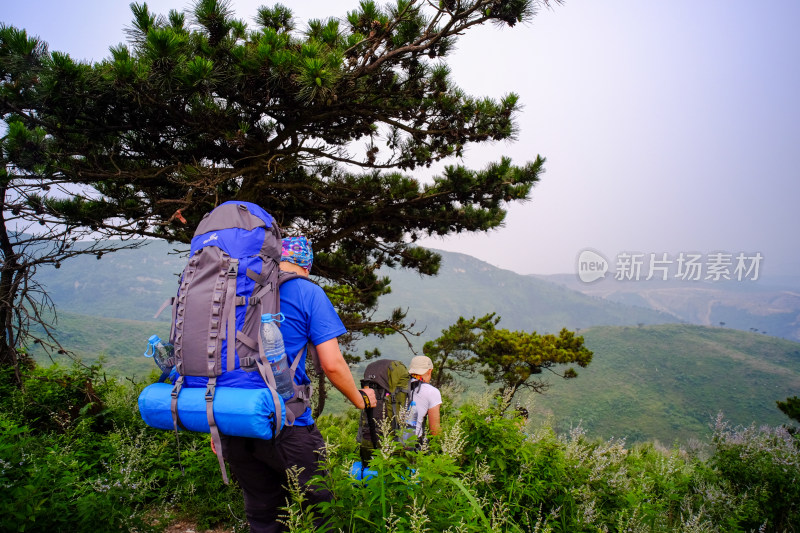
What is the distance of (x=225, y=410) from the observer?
2092mm

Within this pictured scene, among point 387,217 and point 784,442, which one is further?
point 387,217

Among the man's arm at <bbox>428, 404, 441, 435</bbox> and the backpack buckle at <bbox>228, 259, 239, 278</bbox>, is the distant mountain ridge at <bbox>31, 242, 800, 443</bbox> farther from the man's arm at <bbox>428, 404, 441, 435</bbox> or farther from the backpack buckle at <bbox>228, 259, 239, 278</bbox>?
the backpack buckle at <bbox>228, 259, 239, 278</bbox>

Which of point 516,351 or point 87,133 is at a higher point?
point 87,133

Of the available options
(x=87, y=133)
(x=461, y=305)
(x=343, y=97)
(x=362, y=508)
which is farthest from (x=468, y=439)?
(x=461, y=305)

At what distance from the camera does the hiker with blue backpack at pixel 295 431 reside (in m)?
2.36

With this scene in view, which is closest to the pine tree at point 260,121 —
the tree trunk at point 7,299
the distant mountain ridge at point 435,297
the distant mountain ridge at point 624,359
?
the tree trunk at point 7,299

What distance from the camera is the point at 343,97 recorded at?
514 centimetres

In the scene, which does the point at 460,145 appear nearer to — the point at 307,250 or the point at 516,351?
the point at 307,250

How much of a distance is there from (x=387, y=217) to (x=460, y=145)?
1.68 meters

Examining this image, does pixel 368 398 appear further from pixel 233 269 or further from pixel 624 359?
pixel 624 359

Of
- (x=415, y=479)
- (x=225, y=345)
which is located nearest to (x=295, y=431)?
(x=225, y=345)

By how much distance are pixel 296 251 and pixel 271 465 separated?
4.04 feet

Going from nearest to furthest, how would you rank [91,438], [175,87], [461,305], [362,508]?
[362,508] → [175,87] → [91,438] → [461,305]

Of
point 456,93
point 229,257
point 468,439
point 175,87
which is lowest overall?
point 468,439
